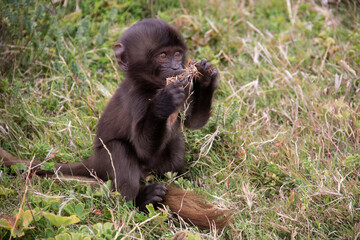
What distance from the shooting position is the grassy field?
3566 millimetres

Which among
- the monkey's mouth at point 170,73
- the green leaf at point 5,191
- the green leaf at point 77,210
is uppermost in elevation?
the monkey's mouth at point 170,73

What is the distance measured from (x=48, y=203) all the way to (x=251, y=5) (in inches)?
192

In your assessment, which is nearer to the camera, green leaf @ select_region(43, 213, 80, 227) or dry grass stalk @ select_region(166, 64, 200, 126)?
green leaf @ select_region(43, 213, 80, 227)

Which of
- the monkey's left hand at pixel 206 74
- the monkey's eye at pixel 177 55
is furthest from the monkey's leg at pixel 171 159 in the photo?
the monkey's eye at pixel 177 55

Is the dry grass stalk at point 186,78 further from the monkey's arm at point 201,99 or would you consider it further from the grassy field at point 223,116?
the grassy field at point 223,116

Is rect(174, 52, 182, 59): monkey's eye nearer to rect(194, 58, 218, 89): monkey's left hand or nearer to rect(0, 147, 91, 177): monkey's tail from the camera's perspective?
rect(194, 58, 218, 89): monkey's left hand

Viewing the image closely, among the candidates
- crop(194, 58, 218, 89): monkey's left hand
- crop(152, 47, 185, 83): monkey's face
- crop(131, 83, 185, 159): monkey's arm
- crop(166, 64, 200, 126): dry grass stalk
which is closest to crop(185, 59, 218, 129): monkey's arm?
crop(194, 58, 218, 89): monkey's left hand

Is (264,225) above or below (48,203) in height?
below

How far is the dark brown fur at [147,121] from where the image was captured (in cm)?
392

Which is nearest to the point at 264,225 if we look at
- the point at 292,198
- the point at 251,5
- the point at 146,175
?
the point at 292,198

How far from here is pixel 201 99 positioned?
4.41 metres

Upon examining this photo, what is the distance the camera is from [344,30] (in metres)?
6.29

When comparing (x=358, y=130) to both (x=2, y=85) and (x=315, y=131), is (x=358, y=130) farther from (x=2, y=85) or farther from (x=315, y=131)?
(x=2, y=85)

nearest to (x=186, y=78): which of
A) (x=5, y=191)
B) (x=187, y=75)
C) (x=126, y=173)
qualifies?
(x=187, y=75)
